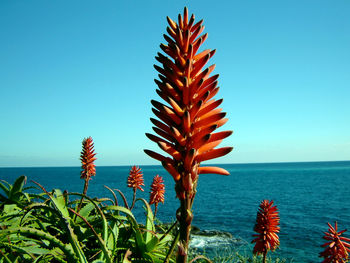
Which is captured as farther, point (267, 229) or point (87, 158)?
point (87, 158)

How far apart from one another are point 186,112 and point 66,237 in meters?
1.45

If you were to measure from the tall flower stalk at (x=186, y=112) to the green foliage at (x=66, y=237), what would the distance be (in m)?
0.53

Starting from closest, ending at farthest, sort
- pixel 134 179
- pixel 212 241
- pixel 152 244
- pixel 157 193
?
pixel 152 244 < pixel 157 193 < pixel 134 179 < pixel 212 241

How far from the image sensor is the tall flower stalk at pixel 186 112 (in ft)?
4.70

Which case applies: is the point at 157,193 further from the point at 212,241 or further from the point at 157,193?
the point at 212,241

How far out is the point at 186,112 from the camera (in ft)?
4.62

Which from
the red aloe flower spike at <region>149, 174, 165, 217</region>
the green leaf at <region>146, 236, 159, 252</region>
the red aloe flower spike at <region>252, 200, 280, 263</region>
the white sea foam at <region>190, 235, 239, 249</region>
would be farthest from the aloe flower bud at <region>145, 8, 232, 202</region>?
the white sea foam at <region>190, 235, 239, 249</region>

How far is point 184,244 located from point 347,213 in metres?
52.9

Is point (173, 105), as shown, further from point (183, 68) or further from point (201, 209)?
point (201, 209)

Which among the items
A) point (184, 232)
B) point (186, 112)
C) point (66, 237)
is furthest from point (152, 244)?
point (186, 112)

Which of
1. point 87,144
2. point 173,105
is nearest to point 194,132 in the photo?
point 173,105

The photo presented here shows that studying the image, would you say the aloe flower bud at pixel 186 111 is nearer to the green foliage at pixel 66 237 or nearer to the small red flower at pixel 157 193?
the green foliage at pixel 66 237

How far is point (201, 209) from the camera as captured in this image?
49.3m

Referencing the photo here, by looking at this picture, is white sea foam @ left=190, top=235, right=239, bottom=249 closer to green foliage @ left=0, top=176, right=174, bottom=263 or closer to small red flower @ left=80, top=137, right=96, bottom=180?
small red flower @ left=80, top=137, right=96, bottom=180
